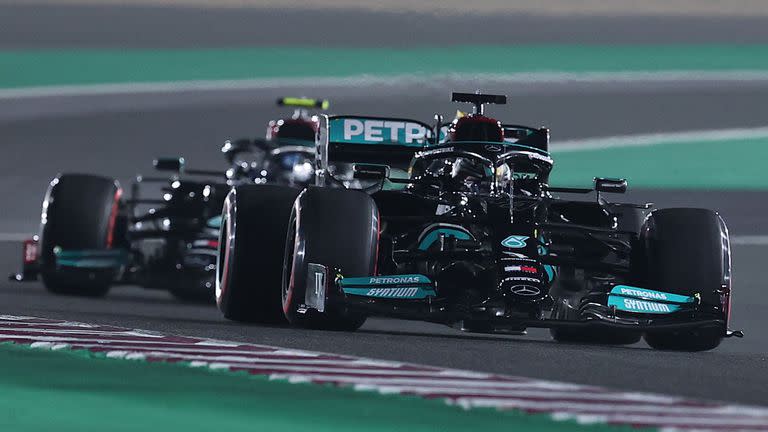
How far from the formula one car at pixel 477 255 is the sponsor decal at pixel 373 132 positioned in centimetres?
123

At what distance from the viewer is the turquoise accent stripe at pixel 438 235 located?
13.1 meters

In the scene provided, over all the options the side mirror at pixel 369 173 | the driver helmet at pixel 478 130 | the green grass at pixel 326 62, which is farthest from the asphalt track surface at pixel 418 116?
the driver helmet at pixel 478 130

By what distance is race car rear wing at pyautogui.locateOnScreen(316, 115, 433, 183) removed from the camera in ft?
51.4

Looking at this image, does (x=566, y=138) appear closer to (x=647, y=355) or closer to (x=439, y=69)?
(x=439, y=69)

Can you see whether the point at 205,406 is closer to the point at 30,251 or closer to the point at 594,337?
the point at 594,337

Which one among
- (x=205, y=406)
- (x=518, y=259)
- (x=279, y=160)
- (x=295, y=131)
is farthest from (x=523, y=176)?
(x=295, y=131)

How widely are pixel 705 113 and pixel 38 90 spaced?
1412cm

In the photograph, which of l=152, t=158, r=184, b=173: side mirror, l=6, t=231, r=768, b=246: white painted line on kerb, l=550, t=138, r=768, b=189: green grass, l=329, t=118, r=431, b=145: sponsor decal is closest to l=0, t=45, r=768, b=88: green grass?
l=550, t=138, r=768, b=189: green grass

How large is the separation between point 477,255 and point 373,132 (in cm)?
342

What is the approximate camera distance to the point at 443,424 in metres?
7.37

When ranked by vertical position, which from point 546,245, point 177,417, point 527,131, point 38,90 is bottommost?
point 177,417

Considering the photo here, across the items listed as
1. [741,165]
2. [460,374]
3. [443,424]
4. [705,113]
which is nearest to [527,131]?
[460,374]

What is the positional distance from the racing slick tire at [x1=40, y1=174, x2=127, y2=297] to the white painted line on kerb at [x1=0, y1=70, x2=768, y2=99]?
63.5 ft

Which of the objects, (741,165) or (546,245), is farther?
(741,165)
